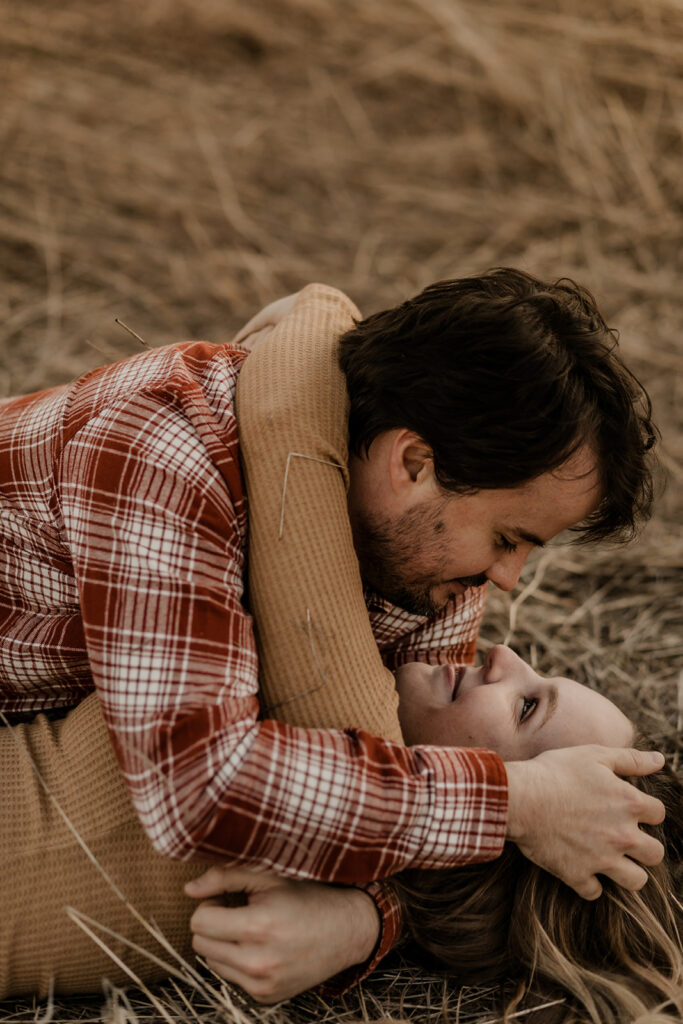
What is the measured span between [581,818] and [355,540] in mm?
832

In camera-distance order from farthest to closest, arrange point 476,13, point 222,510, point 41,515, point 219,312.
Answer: point 476,13, point 219,312, point 41,515, point 222,510

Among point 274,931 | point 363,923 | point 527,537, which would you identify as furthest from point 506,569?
point 274,931

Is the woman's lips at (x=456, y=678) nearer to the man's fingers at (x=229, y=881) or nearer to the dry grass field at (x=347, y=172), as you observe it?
the man's fingers at (x=229, y=881)

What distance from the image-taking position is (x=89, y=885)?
2.16 meters

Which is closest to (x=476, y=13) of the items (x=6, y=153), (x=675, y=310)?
(x=675, y=310)

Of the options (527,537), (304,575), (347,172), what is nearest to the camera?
(304,575)

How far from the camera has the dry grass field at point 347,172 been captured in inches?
182

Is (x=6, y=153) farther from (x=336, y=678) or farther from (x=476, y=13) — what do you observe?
(x=336, y=678)

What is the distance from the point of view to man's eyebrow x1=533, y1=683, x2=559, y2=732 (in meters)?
2.37

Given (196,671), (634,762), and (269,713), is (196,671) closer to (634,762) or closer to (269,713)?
(269,713)

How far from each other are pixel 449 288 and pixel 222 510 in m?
0.82

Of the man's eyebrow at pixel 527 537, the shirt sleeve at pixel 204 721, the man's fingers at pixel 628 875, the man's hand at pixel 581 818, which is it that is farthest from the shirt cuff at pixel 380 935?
the man's eyebrow at pixel 527 537

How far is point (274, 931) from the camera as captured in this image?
1.98 m

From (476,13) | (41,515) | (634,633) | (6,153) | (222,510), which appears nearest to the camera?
(222,510)
